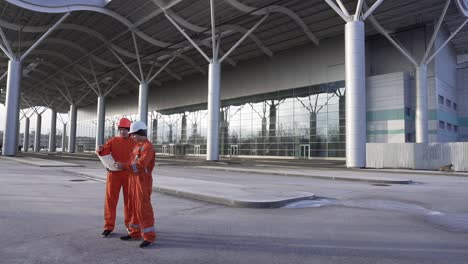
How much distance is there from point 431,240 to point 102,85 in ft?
229

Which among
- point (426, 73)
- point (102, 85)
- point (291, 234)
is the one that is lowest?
point (291, 234)

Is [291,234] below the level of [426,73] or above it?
below

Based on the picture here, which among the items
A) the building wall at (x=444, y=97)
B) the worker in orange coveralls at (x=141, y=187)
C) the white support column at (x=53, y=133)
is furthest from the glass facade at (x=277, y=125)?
the worker in orange coveralls at (x=141, y=187)

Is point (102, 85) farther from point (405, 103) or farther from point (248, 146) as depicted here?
point (405, 103)

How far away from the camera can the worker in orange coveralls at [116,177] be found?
14.9 feet

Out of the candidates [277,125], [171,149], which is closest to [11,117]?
[277,125]

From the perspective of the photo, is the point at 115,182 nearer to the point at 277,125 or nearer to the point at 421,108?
the point at 421,108

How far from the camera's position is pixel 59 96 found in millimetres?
78250

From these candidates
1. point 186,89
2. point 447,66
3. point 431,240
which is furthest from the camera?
point 186,89

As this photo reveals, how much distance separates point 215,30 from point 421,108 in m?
22.1

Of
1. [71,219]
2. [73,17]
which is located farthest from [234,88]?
[71,219]

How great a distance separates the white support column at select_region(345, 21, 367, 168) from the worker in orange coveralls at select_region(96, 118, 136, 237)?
67.9 feet

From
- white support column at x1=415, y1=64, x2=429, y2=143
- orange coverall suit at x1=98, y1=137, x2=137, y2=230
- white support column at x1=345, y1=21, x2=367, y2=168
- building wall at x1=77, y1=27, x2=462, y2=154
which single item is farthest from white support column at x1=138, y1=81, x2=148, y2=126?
orange coverall suit at x1=98, y1=137, x2=137, y2=230

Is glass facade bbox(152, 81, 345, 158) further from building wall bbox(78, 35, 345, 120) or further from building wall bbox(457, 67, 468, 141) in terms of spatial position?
building wall bbox(457, 67, 468, 141)
